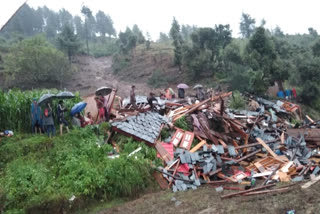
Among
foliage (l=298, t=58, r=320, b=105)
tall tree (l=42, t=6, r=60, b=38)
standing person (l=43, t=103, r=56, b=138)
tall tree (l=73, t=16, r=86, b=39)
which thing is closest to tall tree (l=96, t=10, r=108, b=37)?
tall tree (l=73, t=16, r=86, b=39)

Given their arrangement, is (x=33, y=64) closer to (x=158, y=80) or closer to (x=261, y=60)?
(x=158, y=80)

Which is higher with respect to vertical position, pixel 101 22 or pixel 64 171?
pixel 101 22

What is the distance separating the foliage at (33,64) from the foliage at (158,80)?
11.2 metres

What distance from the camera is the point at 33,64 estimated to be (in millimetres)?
27656

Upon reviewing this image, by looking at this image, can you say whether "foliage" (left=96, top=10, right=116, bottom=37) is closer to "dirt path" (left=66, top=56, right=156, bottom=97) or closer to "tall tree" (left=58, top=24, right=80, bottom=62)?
"dirt path" (left=66, top=56, right=156, bottom=97)

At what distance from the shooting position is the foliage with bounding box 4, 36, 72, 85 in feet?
90.0

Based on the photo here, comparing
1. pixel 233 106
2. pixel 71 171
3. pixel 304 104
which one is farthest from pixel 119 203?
pixel 304 104

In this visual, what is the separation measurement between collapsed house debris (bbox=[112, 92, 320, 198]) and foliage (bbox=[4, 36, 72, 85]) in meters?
20.3

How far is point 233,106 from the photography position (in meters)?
16.2

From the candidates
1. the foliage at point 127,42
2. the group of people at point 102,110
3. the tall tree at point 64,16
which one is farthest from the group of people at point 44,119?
the tall tree at point 64,16

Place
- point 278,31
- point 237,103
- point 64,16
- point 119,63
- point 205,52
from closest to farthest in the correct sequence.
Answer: point 237,103
point 205,52
point 119,63
point 278,31
point 64,16

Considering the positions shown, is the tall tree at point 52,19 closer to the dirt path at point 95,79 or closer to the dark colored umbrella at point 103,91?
the dirt path at point 95,79

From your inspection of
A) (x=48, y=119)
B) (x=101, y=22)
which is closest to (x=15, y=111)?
(x=48, y=119)

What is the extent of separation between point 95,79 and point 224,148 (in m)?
28.8
